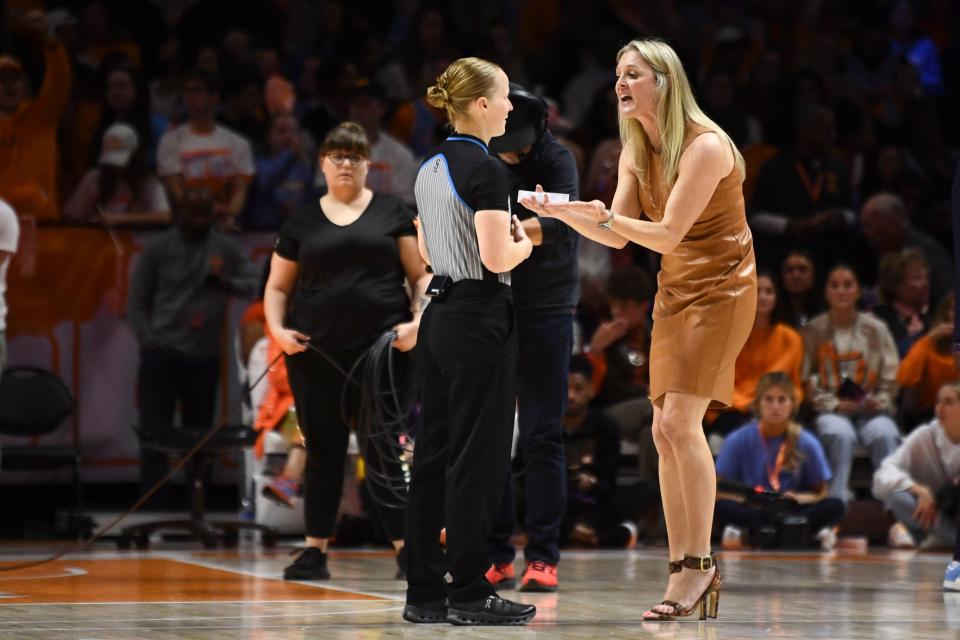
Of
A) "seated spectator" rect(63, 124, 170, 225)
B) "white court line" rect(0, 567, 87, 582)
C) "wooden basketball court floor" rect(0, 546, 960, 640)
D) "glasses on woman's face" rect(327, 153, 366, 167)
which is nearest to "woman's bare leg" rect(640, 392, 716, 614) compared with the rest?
"wooden basketball court floor" rect(0, 546, 960, 640)

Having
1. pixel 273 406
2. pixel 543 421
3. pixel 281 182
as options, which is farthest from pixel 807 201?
pixel 543 421

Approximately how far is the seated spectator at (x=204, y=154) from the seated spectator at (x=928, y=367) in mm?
4085

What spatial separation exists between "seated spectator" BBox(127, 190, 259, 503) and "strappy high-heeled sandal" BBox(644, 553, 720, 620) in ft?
14.5

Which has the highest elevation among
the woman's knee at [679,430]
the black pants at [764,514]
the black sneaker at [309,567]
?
the woman's knee at [679,430]

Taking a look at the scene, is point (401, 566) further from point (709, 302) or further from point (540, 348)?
point (709, 302)

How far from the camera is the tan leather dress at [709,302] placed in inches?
197

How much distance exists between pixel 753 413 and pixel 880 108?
4.12 metres

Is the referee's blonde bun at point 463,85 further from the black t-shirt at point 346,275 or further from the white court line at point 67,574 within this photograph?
the white court line at point 67,574

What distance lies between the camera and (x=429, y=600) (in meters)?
4.93

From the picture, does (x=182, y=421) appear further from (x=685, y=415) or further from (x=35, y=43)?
(x=685, y=415)

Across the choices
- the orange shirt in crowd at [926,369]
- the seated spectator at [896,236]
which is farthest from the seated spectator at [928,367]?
the seated spectator at [896,236]

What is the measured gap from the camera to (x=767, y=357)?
9352 millimetres

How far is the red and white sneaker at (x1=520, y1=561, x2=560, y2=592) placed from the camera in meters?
5.98

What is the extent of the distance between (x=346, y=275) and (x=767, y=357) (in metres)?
3.68
